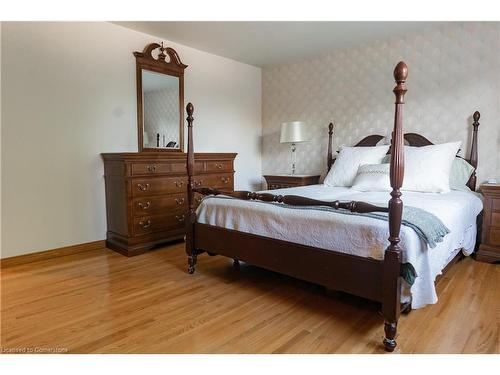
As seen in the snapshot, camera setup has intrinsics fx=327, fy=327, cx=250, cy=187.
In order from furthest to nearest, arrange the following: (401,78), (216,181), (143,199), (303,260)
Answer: (216,181), (143,199), (303,260), (401,78)

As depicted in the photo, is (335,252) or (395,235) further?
(335,252)

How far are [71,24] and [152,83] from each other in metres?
0.93

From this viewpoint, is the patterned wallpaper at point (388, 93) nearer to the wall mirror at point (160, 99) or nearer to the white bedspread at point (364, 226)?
the white bedspread at point (364, 226)

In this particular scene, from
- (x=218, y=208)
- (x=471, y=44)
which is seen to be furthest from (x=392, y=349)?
(x=471, y=44)

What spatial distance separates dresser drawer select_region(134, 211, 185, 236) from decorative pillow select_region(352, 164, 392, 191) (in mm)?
1888

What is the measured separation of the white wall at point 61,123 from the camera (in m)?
2.81

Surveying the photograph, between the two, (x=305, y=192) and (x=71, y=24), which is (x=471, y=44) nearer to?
(x=305, y=192)

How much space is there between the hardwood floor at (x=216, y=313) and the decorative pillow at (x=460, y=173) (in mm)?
762

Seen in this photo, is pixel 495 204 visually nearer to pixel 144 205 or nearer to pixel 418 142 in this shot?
pixel 418 142

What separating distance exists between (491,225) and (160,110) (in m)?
3.53

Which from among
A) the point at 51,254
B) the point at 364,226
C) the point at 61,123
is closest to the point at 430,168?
the point at 364,226

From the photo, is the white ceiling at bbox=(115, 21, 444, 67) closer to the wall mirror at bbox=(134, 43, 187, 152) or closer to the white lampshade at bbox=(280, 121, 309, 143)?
the wall mirror at bbox=(134, 43, 187, 152)

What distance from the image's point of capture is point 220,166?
4055 millimetres

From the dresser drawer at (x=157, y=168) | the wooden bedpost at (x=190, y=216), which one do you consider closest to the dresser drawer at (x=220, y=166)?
the dresser drawer at (x=157, y=168)
